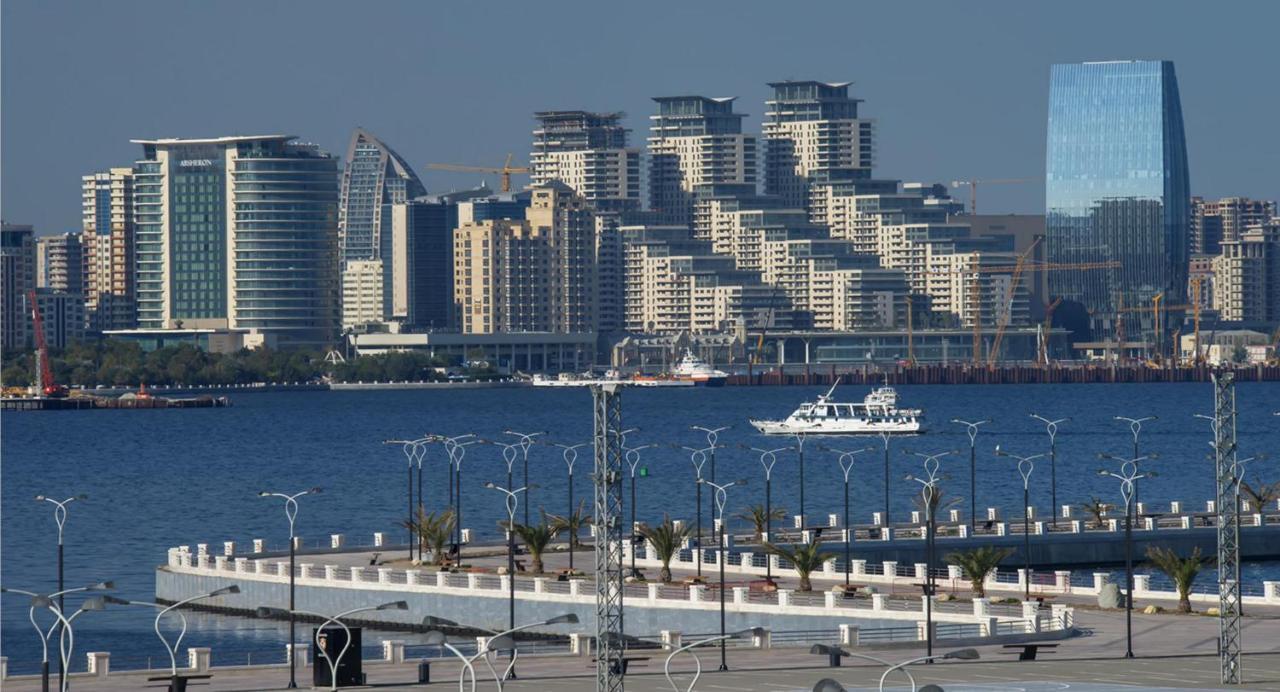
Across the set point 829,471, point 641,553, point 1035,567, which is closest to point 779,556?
point 641,553

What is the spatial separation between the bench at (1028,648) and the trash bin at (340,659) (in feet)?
48.4

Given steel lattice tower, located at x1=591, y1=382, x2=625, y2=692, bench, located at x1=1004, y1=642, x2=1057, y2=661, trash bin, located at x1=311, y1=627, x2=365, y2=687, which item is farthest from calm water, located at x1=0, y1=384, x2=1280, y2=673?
steel lattice tower, located at x1=591, y1=382, x2=625, y2=692

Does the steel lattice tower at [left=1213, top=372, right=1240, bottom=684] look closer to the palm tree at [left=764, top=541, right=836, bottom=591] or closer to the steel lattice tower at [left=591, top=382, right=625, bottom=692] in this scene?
the steel lattice tower at [left=591, top=382, right=625, bottom=692]

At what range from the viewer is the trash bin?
2199 inches

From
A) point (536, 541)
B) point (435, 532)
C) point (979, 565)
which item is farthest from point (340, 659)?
point (435, 532)

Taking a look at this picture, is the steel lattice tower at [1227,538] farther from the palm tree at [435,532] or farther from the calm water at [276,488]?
the palm tree at [435,532]

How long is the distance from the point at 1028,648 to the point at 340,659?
15.4m

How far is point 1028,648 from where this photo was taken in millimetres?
60031

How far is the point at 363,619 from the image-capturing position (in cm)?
7581

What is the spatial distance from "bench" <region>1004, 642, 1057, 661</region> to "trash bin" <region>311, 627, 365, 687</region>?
580 inches

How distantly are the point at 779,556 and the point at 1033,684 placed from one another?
31.4m

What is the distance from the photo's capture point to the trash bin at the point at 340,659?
183 feet

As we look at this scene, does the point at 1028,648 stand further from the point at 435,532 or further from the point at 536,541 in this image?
the point at 435,532

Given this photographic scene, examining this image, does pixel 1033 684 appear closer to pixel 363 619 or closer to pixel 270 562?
pixel 363 619
